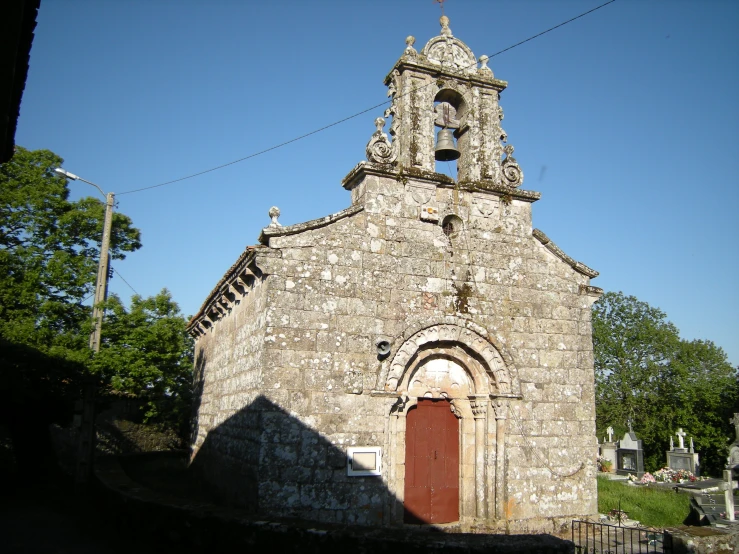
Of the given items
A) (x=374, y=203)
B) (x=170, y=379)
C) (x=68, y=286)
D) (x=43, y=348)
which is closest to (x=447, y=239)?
(x=374, y=203)

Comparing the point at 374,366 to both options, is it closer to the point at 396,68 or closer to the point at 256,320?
the point at 256,320

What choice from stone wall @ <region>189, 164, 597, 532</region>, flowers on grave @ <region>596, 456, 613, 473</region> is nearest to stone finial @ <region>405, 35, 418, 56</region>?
stone wall @ <region>189, 164, 597, 532</region>

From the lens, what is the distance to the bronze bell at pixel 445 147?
1095 cm

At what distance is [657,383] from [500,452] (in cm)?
3478

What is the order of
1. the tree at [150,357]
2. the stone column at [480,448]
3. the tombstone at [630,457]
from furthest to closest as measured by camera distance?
the tombstone at [630,457], the tree at [150,357], the stone column at [480,448]

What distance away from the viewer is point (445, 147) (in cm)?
1093

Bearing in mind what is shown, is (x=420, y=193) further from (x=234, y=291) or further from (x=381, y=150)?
(x=234, y=291)

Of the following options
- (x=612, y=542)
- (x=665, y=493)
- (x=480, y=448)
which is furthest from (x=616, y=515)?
(x=665, y=493)

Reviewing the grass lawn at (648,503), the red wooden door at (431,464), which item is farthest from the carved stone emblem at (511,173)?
the grass lawn at (648,503)

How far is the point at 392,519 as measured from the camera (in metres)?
8.97

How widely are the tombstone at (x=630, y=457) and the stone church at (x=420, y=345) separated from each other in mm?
12147

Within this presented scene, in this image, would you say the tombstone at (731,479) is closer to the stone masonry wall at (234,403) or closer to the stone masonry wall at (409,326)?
the stone masonry wall at (409,326)

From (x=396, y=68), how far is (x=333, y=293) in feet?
15.5

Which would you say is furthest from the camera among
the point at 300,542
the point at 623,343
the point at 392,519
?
the point at 623,343
